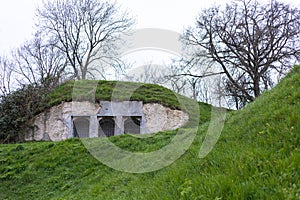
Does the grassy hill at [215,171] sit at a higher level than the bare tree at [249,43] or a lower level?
lower

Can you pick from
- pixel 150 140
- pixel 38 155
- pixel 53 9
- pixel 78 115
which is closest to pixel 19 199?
pixel 38 155

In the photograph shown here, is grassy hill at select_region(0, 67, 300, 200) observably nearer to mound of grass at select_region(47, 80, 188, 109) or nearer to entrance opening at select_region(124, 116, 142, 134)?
entrance opening at select_region(124, 116, 142, 134)

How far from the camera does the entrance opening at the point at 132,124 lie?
19625mm

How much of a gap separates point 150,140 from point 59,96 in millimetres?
11695

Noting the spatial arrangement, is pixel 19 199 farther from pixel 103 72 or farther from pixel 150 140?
pixel 103 72

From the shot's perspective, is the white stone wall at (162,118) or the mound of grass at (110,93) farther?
the mound of grass at (110,93)

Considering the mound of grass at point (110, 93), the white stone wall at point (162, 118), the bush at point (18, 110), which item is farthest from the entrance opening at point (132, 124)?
the bush at point (18, 110)

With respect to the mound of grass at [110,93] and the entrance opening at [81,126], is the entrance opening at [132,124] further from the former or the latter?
the entrance opening at [81,126]

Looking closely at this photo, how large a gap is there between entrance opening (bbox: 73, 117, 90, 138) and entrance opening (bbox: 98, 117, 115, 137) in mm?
919

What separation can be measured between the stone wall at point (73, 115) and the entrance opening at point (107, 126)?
0.65m

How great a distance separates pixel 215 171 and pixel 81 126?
16535 mm

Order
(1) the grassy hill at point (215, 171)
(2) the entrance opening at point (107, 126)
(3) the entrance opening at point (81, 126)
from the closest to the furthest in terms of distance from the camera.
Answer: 1. (1) the grassy hill at point (215, 171)
2. (3) the entrance opening at point (81, 126)
3. (2) the entrance opening at point (107, 126)

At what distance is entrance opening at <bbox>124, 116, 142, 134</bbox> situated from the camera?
64.4 feet

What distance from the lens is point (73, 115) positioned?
1897cm
